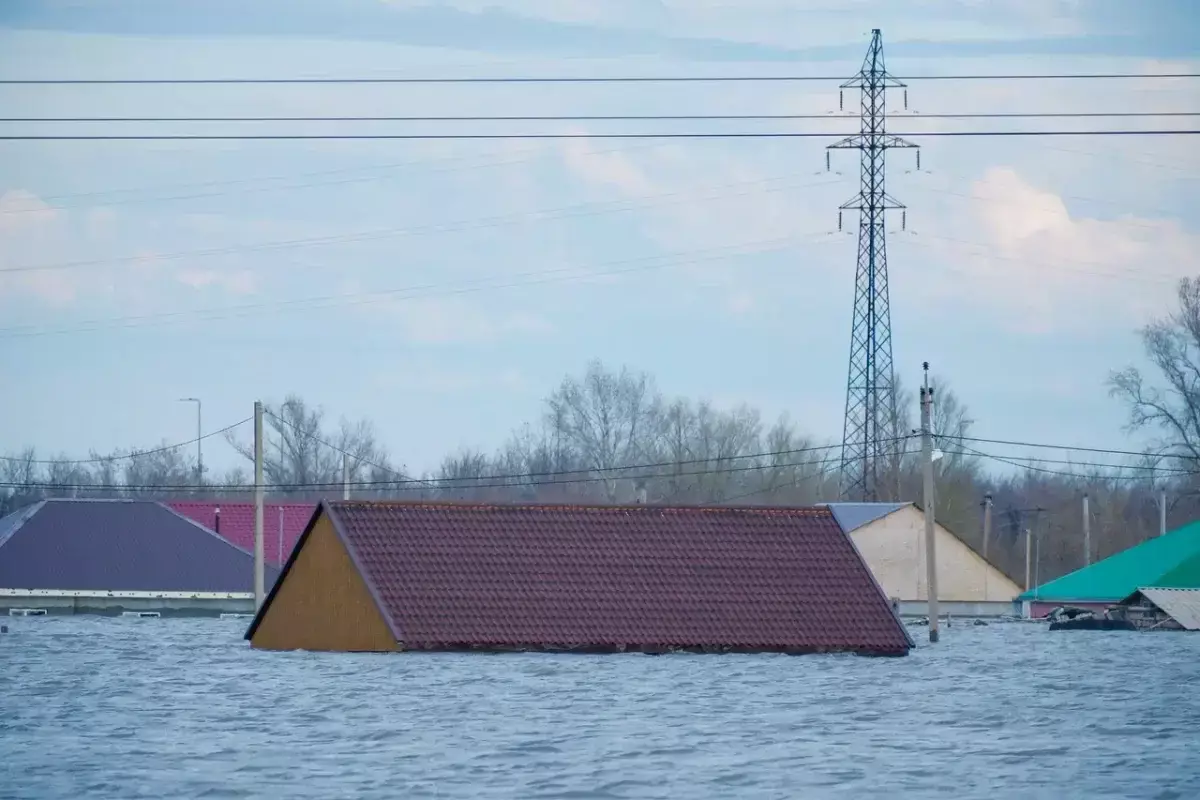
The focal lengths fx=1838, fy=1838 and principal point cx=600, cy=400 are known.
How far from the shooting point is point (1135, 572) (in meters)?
75.6

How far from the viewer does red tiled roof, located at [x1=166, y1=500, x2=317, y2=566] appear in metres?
88.5

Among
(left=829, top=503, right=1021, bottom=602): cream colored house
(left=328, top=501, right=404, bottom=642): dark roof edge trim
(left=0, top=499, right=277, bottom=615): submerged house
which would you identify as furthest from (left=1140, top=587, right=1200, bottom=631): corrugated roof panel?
(left=328, top=501, right=404, bottom=642): dark roof edge trim

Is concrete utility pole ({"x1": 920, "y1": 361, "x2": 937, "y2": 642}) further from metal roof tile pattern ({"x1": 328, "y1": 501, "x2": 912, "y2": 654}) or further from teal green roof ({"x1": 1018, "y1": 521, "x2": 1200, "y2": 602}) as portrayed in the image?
teal green roof ({"x1": 1018, "y1": 521, "x2": 1200, "y2": 602})

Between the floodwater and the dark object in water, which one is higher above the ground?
the floodwater

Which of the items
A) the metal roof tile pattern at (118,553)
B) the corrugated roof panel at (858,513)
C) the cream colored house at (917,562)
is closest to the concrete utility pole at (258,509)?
the metal roof tile pattern at (118,553)

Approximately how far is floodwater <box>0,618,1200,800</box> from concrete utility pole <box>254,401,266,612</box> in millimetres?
17498

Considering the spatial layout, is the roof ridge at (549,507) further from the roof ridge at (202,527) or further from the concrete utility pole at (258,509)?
the roof ridge at (202,527)

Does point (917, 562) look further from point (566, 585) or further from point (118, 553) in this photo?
point (566, 585)

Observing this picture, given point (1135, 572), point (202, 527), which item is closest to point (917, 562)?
point (1135, 572)

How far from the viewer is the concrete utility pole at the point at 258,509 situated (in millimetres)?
56969

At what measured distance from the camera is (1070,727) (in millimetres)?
24266

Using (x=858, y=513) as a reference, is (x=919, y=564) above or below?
below

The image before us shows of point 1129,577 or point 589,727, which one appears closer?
point 589,727

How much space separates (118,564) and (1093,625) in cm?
→ 4079
